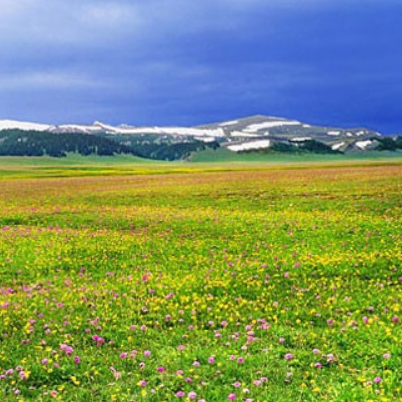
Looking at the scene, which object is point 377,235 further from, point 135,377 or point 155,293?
point 135,377

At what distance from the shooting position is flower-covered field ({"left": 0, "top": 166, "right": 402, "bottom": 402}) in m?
9.38

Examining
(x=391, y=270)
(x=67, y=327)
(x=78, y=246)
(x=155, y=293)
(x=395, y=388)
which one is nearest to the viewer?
(x=395, y=388)

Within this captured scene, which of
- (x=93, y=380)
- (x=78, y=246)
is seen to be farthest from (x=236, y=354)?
(x=78, y=246)

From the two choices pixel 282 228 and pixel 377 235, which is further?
pixel 282 228

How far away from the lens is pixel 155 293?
15.4 metres

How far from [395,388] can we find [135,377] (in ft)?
15.6

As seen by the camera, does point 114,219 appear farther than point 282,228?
Yes

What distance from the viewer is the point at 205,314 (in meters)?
13.4

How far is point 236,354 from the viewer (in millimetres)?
10531

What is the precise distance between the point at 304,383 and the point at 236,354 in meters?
1.78

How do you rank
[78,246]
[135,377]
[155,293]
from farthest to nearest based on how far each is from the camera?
[78,246] → [155,293] → [135,377]

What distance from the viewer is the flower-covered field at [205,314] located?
9.38 meters

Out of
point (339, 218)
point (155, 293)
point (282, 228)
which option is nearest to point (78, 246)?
point (155, 293)

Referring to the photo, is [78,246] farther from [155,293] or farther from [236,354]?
[236,354]
